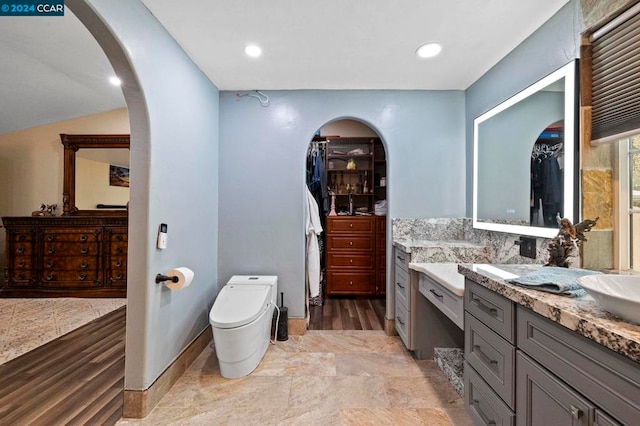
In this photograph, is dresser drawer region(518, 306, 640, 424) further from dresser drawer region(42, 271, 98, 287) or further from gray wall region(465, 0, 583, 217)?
dresser drawer region(42, 271, 98, 287)

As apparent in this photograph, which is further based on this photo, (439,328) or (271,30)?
(439,328)

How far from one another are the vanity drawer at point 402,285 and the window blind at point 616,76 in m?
1.45

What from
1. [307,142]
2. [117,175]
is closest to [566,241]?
[307,142]

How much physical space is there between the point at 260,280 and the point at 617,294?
2162mm

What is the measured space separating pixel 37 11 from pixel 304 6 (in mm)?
1353

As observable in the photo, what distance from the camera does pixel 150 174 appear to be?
1526 mm

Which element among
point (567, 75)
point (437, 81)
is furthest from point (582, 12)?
point (437, 81)

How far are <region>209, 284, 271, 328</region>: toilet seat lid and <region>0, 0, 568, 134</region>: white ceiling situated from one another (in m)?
1.86

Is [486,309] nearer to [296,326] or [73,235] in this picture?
[296,326]

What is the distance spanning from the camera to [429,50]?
192 centimetres

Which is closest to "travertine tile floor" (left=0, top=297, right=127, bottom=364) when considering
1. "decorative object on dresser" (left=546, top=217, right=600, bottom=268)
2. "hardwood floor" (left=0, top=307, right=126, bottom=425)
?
"hardwood floor" (left=0, top=307, right=126, bottom=425)

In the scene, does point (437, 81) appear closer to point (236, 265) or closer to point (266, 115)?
point (266, 115)

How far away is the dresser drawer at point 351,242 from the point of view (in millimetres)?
3584

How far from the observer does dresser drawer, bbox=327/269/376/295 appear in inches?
140
